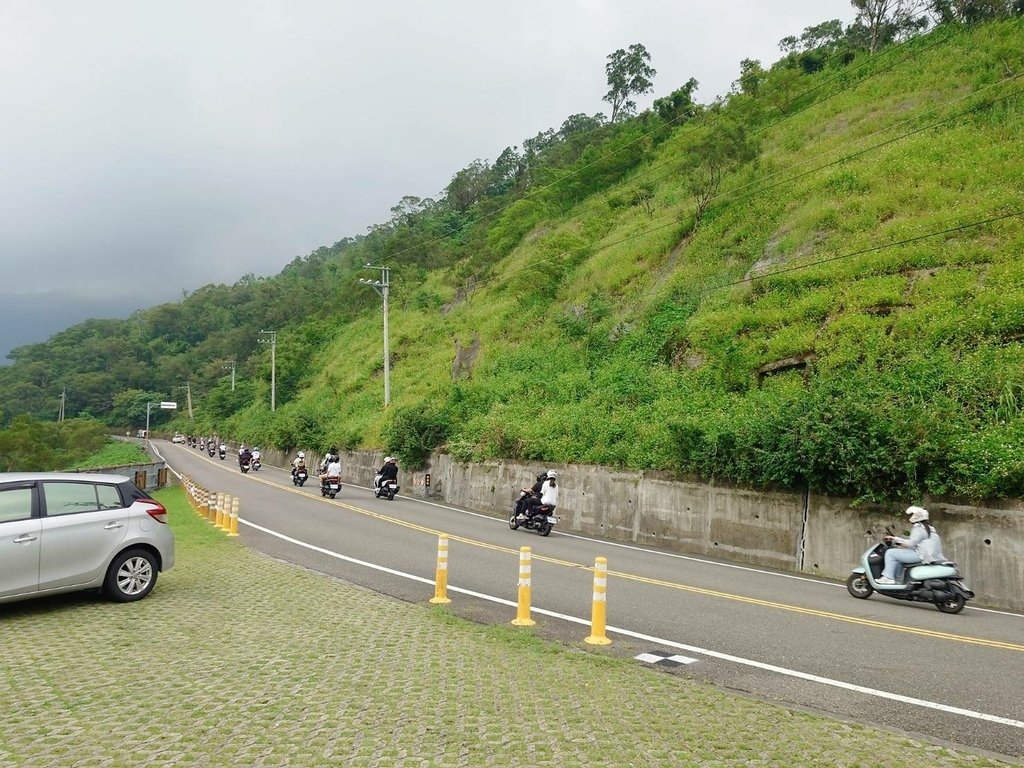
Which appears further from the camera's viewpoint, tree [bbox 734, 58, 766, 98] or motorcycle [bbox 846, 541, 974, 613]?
tree [bbox 734, 58, 766, 98]

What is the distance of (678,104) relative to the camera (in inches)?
2522

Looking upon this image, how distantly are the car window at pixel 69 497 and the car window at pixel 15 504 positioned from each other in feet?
0.62

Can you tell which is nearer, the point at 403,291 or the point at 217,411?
the point at 403,291

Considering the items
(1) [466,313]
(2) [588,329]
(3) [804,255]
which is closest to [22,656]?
(3) [804,255]

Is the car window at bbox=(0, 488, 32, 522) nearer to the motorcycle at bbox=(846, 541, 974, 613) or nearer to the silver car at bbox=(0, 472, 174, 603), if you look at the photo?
the silver car at bbox=(0, 472, 174, 603)

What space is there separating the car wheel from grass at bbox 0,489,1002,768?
36 cm

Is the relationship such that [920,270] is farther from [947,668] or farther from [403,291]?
[403,291]

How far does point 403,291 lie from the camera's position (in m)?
67.6

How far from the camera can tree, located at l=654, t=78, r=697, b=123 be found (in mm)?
63062

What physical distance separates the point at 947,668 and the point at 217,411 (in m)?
94.9

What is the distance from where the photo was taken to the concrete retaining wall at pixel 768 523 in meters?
11.8

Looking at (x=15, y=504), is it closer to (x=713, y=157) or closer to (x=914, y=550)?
(x=914, y=550)

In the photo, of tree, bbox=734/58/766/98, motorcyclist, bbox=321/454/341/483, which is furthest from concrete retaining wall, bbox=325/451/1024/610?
tree, bbox=734/58/766/98

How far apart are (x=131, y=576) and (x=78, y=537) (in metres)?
0.90
